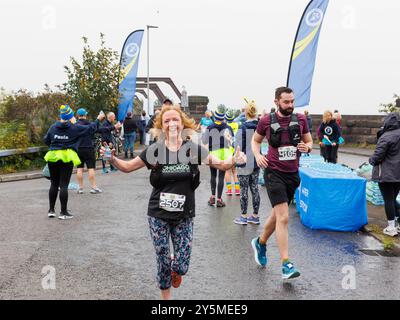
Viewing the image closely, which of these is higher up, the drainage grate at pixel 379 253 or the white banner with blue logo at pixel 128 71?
the white banner with blue logo at pixel 128 71

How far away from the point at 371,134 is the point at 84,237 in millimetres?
20966

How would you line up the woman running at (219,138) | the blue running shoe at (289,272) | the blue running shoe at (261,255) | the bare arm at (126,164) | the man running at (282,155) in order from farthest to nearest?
1. the woman running at (219,138)
2. the blue running shoe at (261,255)
3. the man running at (282,155)
4. the blue running shoe at (289,272)
5. the bare arm at (126,164)

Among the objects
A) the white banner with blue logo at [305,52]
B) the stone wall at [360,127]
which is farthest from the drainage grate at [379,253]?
the stone wall at [360,127]

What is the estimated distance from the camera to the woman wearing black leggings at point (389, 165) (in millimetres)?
6922

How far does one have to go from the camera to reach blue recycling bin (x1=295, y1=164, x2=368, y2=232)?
726 centimetres

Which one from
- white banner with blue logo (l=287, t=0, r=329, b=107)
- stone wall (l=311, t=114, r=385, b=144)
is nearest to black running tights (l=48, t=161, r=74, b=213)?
white banner with blue logo (l=287, t=0, r=329, b=107)

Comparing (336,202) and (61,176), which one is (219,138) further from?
(61,176)

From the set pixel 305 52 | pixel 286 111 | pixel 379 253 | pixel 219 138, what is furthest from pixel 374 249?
pixel 305 52

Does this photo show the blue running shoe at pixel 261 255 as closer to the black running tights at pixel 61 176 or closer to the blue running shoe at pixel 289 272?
the blue running shoe at pixel 289 272

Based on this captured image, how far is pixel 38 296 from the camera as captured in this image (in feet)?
14.9

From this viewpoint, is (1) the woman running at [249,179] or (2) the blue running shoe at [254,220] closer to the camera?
(1) the woman running at [249,179]

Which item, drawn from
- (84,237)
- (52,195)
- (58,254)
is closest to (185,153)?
(58,254)

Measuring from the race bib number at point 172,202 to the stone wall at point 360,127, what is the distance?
72.6 ft

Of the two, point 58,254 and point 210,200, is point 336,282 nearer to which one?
point 58,254
